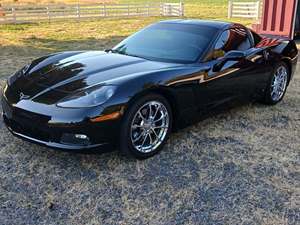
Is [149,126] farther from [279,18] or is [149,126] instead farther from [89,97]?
[279,18]

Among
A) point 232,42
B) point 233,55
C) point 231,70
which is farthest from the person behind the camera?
point 232,42

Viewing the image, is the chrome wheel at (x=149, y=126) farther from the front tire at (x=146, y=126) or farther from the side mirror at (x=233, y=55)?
the side mirror at (x=233, y=55)

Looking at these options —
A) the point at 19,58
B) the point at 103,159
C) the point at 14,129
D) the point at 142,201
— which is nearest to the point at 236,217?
the point at 142,201

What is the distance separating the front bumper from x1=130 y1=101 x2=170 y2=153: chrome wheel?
31 cm

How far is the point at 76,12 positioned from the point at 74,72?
1799 centimetres

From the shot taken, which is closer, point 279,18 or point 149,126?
point 149,126

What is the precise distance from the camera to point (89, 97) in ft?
11.6

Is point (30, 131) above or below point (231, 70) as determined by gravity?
below

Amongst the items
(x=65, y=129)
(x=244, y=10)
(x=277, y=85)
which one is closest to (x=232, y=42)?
(x=277, y=85)

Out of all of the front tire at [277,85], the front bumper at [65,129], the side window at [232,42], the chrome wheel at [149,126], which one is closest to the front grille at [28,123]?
the front bumper at [65,129]

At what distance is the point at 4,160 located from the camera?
3.89 metres

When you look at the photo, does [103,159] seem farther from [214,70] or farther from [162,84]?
[214,70]

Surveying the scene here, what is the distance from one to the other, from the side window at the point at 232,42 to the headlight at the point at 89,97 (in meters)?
1.59

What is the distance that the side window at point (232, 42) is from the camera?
4688 mm
